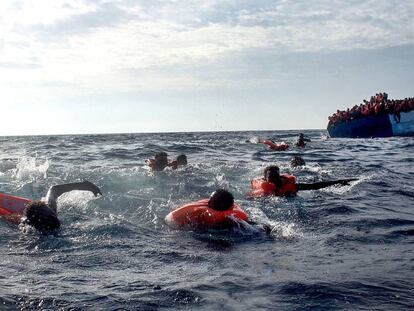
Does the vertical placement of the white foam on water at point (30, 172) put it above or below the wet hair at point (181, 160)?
below

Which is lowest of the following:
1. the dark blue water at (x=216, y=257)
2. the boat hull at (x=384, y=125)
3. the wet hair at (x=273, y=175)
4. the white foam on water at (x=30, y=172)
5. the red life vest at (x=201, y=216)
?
the dark blue water at (x=216, y=257)

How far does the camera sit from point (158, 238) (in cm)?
757

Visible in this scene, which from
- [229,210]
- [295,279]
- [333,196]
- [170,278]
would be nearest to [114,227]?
[229,210]

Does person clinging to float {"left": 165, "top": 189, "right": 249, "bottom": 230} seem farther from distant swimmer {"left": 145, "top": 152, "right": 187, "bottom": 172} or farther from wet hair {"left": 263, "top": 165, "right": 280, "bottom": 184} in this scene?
distant swimmer {"left": 145, "top": 152, "right": 187, "bottom": 172}

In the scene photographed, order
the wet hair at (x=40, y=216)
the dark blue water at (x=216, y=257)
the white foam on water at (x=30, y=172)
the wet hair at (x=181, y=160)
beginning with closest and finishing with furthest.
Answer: the dark blue water at (x=216, y=257) < the wet hair at (x=40, y=216) < the white foam on water at (x=30, y=172) < the wet hair at (x=181, y=160)

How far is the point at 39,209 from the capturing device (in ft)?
23.5

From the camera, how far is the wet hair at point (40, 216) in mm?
7156

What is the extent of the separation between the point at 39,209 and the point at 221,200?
302 cm

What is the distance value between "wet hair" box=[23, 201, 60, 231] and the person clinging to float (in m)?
2.20

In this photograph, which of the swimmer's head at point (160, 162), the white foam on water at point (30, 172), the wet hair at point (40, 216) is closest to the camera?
the wet hair at point (40, 216)

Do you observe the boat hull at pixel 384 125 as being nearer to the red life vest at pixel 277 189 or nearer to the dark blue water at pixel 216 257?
the dark blue water at pixel 216 257

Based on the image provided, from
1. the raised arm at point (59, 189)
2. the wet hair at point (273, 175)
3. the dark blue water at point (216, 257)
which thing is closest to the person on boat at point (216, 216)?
the dark blue water at point (216, 257)

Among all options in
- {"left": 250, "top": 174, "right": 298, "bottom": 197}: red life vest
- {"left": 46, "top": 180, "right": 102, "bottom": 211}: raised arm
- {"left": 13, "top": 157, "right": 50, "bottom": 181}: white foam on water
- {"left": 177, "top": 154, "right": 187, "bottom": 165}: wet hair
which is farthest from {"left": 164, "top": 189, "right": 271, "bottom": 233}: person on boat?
{"left": 177, "top": 154, "right": 187, "bottom": 165}: wet hair

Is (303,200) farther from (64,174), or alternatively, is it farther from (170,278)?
(64,174)
